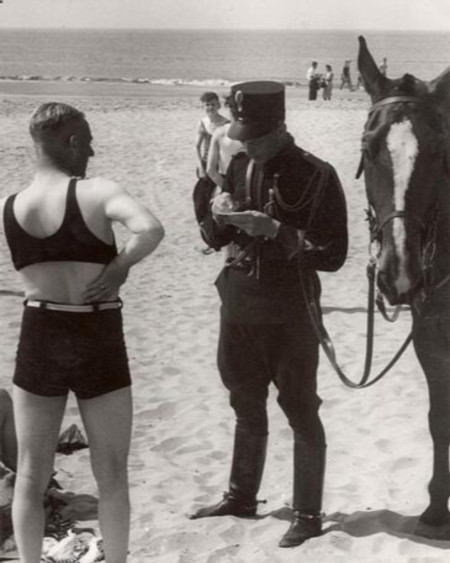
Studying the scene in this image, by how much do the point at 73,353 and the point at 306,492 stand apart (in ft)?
4.75

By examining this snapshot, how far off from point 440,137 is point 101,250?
1.43 m

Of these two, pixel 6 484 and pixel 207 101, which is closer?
pixel 6 484

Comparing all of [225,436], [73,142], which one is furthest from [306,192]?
[225,436]

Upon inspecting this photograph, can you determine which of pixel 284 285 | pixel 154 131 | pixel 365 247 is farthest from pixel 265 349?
pixel 154 131

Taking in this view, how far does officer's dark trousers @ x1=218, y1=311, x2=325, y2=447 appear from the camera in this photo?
166 inches

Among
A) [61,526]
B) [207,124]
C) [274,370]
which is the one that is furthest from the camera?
[207,124]

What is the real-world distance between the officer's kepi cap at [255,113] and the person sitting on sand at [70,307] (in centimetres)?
81

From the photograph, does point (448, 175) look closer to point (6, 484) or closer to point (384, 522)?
point (384, 522)

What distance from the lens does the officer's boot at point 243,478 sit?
178 inches

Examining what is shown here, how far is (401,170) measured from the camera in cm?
373

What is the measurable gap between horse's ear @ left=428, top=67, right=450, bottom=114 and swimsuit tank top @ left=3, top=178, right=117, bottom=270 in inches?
57.9

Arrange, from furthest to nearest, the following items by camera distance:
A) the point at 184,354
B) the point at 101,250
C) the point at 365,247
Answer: the point at 365,247
the point at 184,354
the point at 101,250

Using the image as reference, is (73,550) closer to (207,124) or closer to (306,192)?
(306,192)

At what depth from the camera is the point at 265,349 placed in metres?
4.25
